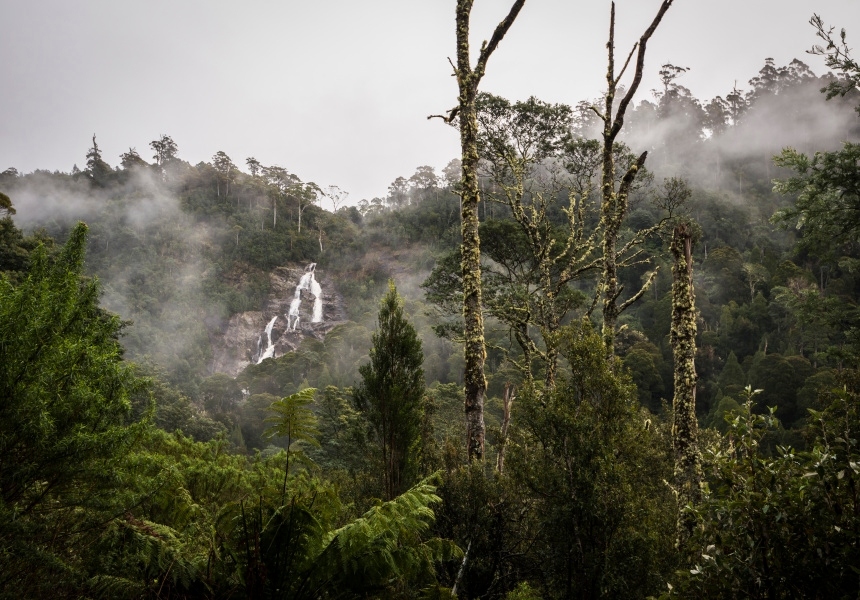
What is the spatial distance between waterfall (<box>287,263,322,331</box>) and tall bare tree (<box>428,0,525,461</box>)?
54.5 metres

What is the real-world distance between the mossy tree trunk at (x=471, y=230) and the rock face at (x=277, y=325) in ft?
169

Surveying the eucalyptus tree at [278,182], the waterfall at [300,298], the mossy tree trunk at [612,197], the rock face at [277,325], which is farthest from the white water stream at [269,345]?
the mossy tree trunk at [612,197]

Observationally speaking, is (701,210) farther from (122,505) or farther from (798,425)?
(122,505)

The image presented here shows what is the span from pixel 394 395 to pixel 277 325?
56.8 meters

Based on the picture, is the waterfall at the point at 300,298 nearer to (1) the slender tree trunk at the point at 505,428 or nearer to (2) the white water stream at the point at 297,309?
(2) the white water stream at the point at 297,309

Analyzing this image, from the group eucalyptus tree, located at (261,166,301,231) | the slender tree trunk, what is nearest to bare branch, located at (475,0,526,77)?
the slender tree trunk

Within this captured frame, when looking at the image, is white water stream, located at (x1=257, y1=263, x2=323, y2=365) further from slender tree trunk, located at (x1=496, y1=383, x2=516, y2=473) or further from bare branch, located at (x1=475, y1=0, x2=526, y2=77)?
bare branch, located at (x1=475, y1=0, x2=526, y2=77)

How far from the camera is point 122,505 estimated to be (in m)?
4.07

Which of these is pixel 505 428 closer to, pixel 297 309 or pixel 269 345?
pixel 269 345

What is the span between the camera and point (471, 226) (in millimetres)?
7723

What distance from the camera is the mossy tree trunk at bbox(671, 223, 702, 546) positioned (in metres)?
6.42

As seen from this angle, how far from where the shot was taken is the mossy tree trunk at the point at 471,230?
712 centimetres

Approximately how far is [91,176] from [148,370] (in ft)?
189

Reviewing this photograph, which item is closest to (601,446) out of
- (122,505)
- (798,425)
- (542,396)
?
(542,396)
